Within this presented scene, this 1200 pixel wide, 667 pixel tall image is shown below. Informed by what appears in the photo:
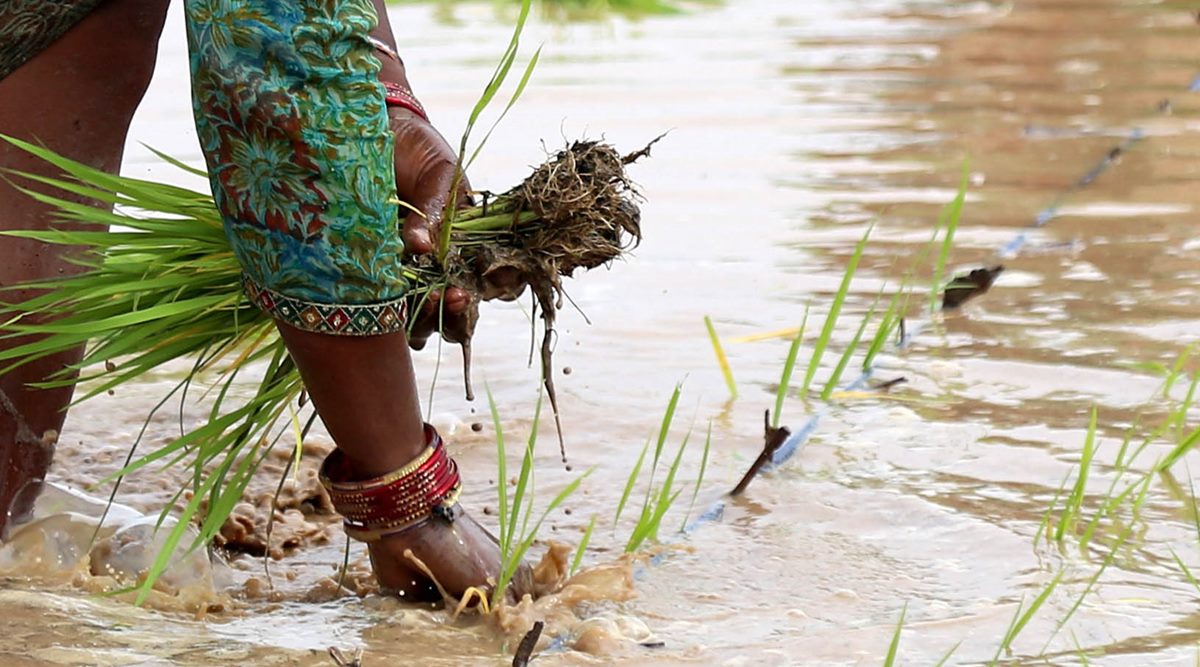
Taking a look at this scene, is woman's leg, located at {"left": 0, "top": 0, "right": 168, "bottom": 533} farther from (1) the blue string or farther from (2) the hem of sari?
(1) the blue string

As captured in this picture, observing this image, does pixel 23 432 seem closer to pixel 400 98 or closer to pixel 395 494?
pixel 395 494

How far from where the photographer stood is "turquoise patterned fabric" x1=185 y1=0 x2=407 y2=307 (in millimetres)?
1719

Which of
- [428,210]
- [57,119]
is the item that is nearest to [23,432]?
[57,119]

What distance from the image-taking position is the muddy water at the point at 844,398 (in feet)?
6.31

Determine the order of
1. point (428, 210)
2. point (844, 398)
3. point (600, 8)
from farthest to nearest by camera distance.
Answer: point (600, 8)
point (844, 398)
point (428, 210)

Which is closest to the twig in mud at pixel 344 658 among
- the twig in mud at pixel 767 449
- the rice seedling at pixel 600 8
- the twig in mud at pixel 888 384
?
the twig in mud at pixel 767 449

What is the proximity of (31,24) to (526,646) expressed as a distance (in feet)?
3.03

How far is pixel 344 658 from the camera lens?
184 cm

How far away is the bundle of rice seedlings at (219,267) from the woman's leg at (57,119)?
0.14 metres

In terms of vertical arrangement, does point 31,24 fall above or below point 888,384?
above

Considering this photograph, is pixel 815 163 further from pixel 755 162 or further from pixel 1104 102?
pixel 1104 102

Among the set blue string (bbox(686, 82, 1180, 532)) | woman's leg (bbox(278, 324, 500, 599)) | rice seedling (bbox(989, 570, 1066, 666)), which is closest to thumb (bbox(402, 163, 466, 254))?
woman's leg (bbox(278, 324, 500, 599))

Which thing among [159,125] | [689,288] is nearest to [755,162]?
[689,288]

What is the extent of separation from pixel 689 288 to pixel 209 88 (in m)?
1.84
